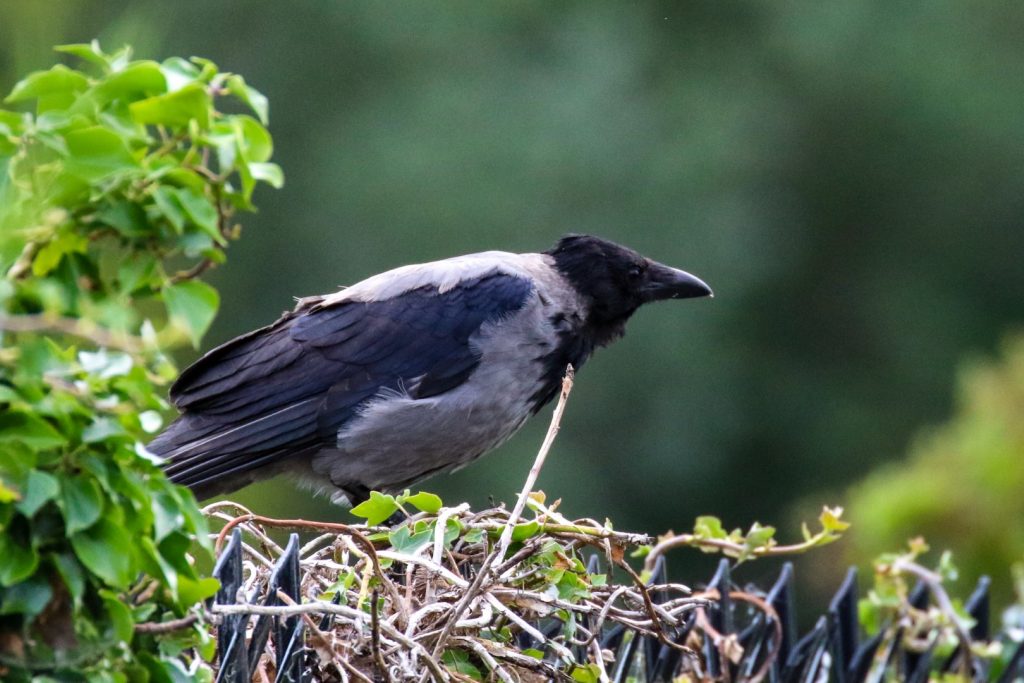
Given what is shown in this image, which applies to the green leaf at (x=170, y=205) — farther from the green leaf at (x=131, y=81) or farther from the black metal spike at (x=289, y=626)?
the black metal spike at (x=289, y=626)

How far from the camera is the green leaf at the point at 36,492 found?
1.56m

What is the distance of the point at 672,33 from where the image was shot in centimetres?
2039

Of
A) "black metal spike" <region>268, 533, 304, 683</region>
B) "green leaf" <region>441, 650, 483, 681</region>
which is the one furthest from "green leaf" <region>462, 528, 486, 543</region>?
"black metal spike" <region>268, 533, 304, 683</region>

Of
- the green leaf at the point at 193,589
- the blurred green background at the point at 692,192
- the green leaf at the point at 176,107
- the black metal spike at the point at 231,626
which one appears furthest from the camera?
the blurred green background at the point at 692,192

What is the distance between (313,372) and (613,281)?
1.23 metres

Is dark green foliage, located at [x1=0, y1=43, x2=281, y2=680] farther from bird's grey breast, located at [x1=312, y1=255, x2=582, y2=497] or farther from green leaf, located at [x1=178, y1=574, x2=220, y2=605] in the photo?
Result: bird's grey breast, located at [x1=312, y1=255, x2=582, y2=497]

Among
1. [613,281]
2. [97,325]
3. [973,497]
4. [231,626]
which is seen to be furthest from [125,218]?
[973,497]

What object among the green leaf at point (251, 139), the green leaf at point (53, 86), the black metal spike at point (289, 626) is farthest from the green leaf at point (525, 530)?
the green leaf at point (53, 86)

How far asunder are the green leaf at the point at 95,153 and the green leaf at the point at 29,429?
0.29 meters

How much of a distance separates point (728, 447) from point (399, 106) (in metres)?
6.12

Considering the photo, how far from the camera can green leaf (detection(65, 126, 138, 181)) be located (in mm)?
1650

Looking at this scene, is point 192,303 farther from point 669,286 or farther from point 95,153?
point 669,286

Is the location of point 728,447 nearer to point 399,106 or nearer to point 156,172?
point 399,106

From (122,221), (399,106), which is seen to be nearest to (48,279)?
(122,221)
